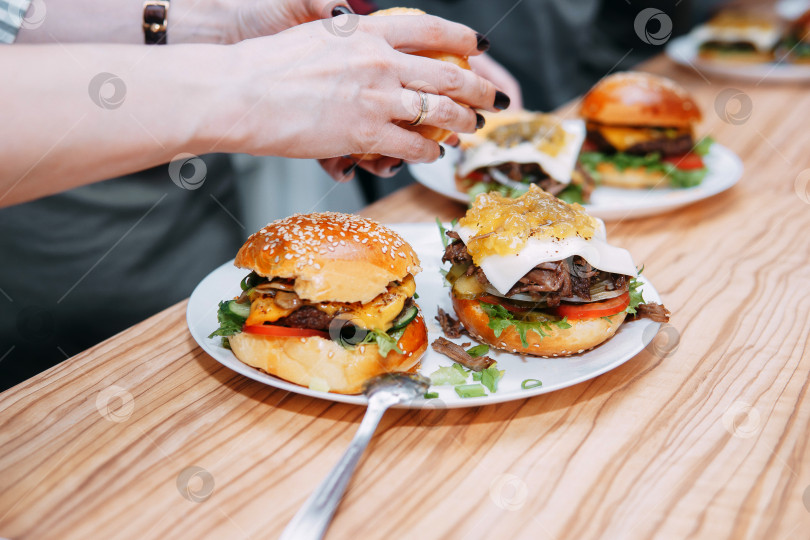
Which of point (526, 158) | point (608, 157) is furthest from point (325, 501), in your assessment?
point (608, 157)

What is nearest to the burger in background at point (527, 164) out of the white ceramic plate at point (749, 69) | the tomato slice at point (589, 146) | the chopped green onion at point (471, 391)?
Answer: the tomato slice at point (589, 146)

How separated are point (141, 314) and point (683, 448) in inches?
94.0

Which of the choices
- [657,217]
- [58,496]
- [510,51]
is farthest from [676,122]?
[58,496]

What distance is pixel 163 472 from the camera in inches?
59.8

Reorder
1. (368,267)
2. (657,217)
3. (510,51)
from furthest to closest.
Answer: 1. (510,51)
2. (657,217)
3. (368,267)

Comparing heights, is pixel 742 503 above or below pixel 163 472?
above

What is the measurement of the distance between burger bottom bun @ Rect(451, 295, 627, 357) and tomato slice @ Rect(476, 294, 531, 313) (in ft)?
0.09

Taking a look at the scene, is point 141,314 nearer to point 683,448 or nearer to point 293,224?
point 293,224

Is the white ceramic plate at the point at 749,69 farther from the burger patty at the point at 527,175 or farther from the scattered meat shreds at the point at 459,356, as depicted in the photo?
the scattered meat shreds at the point at 459,356

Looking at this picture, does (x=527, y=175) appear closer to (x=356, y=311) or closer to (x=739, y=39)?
(x=356, y=311)

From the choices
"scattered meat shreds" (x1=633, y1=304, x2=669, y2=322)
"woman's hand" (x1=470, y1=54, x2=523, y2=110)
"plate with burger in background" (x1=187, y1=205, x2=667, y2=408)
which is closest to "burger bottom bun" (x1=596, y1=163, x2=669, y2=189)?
"woman's hand" (x1=470, y1=54, x2=523, y2=110)

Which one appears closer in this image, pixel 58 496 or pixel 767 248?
pixel 58 496

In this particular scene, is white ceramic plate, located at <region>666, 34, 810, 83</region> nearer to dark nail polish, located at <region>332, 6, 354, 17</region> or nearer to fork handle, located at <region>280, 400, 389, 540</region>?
dark nail polish, located at <region>332, 6, 354, 17</region>

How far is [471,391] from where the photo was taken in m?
1.70
